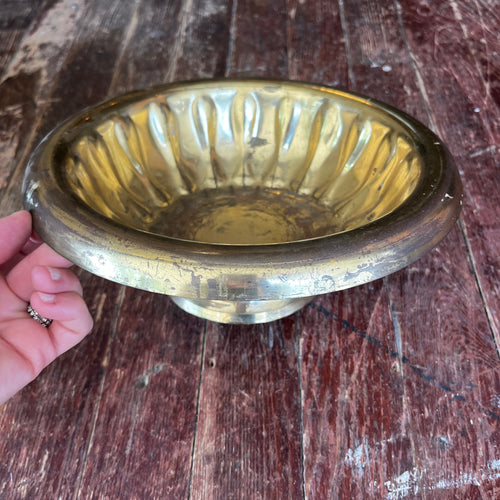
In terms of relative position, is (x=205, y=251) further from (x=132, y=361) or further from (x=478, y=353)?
(x=478, y=353)

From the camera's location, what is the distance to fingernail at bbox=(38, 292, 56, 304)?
0.50 metres

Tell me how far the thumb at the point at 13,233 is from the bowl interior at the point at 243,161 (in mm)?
80

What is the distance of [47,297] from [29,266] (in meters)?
0.09

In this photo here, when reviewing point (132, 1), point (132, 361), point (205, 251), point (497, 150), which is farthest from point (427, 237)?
point (132, 1)

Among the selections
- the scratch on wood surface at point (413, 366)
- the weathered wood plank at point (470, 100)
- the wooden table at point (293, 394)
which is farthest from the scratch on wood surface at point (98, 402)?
the weathered wood plank at point (470, 100)

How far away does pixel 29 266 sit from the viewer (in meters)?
0.58

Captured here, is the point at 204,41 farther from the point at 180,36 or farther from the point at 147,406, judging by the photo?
→ the point at 147,406

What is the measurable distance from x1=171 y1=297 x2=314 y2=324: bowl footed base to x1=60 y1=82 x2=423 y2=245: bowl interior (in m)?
0.07

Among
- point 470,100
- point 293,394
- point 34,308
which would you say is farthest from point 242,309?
point 470,100

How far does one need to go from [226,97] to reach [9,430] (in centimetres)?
45

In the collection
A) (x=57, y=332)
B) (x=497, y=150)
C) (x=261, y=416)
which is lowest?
(x=497, y=150)

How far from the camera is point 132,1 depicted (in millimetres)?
1299

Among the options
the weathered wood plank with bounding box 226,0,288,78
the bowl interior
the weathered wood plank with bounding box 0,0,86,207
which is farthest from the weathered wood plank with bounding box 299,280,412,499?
the weathered wood plank with bounding box 226,0,288,78

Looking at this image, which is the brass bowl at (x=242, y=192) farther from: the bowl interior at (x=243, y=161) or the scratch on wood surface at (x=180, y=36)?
the scratch on wood surface at (x=180, y=36)
